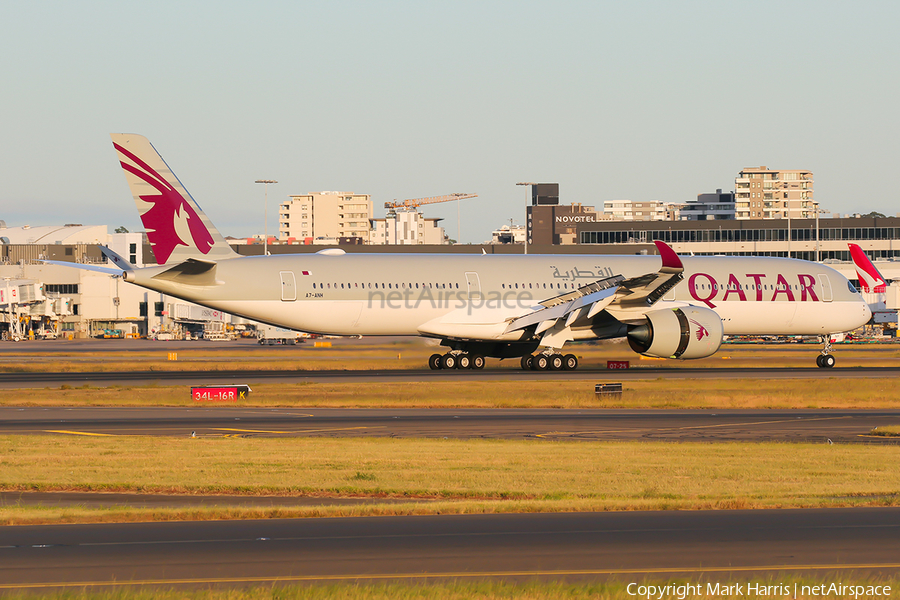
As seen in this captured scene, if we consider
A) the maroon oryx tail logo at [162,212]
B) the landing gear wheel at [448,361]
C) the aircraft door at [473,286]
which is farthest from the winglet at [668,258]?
the maroon oryx tail logo at [162,212]

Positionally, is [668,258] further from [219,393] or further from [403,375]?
[219,393]

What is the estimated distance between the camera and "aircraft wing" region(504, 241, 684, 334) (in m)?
39.1

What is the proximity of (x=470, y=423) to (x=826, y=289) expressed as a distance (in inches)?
1099

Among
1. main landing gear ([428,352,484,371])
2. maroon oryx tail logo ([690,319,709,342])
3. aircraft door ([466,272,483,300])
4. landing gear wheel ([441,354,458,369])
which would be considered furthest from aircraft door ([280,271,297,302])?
maroon oryx tail logo ([690,319,709,342])

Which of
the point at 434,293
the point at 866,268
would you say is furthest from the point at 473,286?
the point at 866,268

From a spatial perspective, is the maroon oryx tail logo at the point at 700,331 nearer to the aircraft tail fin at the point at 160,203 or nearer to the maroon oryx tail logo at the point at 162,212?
the aircraft tail fin at the point at 160,203

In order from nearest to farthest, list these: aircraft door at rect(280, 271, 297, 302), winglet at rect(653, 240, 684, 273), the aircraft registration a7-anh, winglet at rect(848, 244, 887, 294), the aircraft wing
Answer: winglet at rect(653, 240, 684, 273) → the aircraft wing → the aircraft registration a7-anh → aircraft door at rect(280, 271, 297, 302) → winglet at rect(848, 244, 887, 294)

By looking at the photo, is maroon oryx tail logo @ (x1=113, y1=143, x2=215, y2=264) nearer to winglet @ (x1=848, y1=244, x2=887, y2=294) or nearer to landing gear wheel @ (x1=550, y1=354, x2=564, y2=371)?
landing gear wheel @ (x1=550, y1=354, x2=564, y2=371)

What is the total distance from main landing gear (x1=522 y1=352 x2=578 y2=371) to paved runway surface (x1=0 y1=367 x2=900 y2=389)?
0.40 meters

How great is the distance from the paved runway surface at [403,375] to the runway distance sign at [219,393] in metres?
3.83

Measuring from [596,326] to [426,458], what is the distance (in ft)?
76.1

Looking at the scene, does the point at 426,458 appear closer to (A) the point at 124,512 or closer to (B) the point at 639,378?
(A) the point at 124,512

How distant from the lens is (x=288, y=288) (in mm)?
39844

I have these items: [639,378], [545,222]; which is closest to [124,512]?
[639,378]
